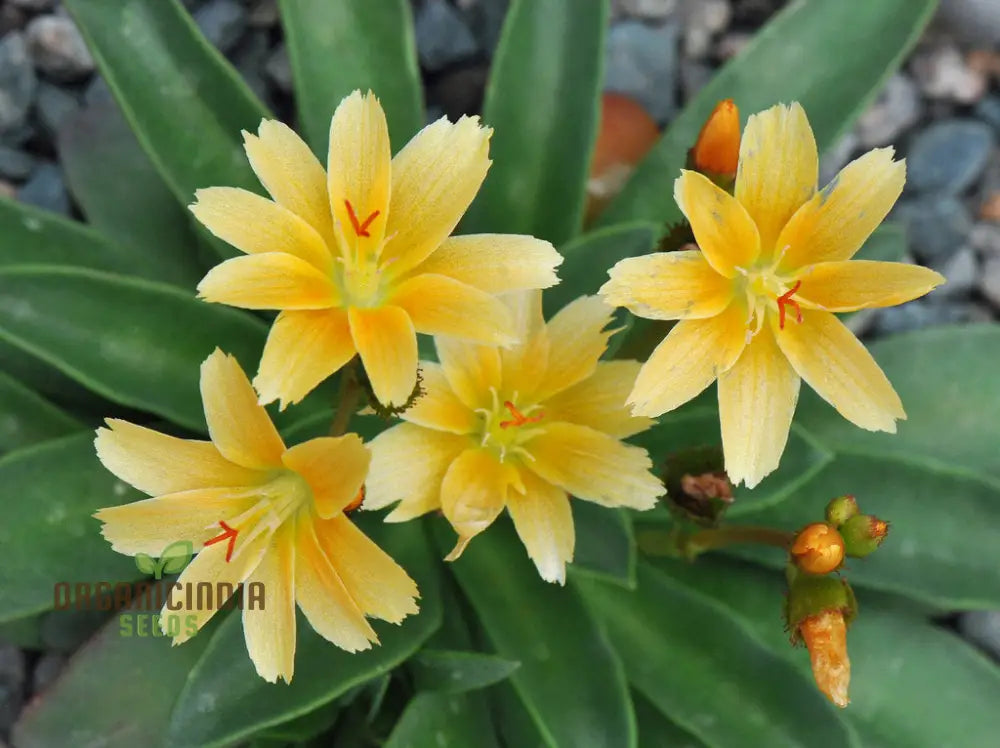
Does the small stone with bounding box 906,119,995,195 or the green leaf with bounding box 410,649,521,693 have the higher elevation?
the small stone with bounding box 906,119,995,195

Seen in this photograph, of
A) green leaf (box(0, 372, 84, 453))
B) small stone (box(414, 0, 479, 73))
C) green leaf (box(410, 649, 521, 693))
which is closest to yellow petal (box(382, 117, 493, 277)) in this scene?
green leaf (box(410, 649, 521, 693))

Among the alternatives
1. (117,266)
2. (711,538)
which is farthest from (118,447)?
(711,538)

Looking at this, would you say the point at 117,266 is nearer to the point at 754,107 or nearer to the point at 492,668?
the point at 492,668

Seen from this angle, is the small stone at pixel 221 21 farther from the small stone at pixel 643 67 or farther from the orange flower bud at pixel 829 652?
the orange flower bud at pixel 829 652

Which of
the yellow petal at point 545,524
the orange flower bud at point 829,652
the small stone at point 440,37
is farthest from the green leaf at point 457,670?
the small stone at point 440,37

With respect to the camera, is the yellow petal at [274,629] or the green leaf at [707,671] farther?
the green leaf at [707,671]

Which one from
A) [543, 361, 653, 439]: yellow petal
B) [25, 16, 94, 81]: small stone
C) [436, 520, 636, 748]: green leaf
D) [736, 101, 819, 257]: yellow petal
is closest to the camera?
[736, 101, 819, 257]: yellow petal

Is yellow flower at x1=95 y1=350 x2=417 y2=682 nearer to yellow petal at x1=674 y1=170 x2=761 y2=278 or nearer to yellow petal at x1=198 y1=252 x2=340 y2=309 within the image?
yellow petal at x1=198 y1=252 x2=340 y2=309
